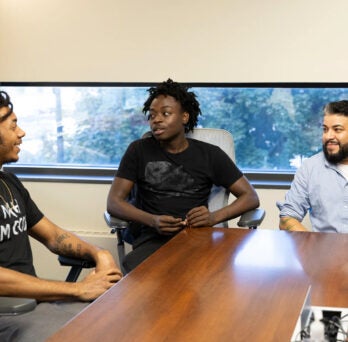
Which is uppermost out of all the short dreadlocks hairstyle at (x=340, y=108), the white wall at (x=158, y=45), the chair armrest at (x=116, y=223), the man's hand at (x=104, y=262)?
the white wall at (x=158, y=45)

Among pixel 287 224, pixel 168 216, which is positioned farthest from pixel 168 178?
pixel 287 224

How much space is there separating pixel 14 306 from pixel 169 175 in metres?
1.52

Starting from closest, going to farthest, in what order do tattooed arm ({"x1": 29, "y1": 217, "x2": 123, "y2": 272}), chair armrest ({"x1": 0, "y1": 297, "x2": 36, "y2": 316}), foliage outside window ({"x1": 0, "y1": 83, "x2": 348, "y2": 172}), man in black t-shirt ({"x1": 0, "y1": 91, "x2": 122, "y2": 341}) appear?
1. chair armrest ({"x1": 0, "y1": 297, "x2": 36, "y2": 316})
2. man in black t-shirt ({"x1": 0, "y1": 91, "x2": 122, "y2": 341})
3. tattooed arm ({"x1": 29, "y1": 217, "x2": 123, "y2": 272})
4. foliage outside window ({"x1": 0, "y1": 83, "x2": 348, "y2": 172})

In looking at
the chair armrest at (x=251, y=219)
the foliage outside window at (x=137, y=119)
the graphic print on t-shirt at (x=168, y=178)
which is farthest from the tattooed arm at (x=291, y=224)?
the foliage outside window at (x=137, y=119)

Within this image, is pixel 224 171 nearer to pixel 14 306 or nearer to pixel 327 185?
pixel 327 185

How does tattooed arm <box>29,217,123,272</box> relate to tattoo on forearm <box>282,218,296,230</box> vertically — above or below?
above

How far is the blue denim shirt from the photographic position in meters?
3.16

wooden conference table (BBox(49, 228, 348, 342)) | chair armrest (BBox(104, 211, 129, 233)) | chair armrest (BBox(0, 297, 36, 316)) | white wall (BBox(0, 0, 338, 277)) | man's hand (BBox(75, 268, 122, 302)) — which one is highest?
white wall (BBox(0, 0, 338, 277))

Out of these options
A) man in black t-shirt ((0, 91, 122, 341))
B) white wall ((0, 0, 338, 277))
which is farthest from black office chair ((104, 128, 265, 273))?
man in black t-shirt ((0, 91, 122, 341))

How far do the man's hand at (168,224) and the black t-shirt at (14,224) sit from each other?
0.65 metres

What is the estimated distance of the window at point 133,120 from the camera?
4.07m

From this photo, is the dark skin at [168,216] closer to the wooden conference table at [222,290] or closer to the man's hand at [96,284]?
the wooden conference table at [222,290]

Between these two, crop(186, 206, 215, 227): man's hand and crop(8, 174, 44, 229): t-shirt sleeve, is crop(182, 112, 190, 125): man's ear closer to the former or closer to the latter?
crop(186, 206, 215, 227): man's hand

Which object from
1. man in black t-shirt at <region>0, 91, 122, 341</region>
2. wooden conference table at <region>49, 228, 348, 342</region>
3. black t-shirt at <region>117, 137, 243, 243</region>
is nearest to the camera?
wooden conference table at <region>49, 228, 348, 342</region>
